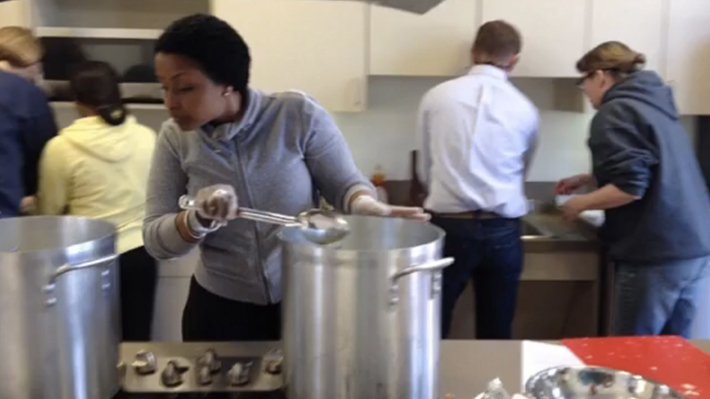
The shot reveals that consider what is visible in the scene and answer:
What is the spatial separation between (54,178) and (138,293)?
0.48 m

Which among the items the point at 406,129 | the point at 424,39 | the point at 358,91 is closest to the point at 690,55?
the point at 424,39

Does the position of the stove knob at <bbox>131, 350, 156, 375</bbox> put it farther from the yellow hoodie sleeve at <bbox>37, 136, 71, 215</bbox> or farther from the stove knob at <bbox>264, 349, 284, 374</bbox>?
the yellow hoodie sleeve at <bbox>37, 136, 71, 215</bbox>

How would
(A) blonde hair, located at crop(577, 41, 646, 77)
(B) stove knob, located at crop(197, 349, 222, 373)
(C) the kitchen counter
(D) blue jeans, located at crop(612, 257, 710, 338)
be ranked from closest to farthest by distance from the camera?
(B) stove knob, located at crop(197, 349, 222, 373) → (D) blue jeans, located at crop(612, 257, 710, 338) → (A) blonde hair, located at crop(577, 41, 646, 77) → (C) the kitchen counter

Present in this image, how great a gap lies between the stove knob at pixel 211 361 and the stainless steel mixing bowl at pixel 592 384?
0.45 m

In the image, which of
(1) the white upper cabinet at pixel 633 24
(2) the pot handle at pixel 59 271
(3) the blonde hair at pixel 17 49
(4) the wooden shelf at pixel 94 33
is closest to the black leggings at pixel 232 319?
(2) the pot handle at pixel 59 271

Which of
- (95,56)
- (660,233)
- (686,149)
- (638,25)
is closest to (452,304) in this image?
(660,233)

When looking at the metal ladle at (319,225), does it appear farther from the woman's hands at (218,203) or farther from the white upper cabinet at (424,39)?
the white upper cabinet at (424,39)

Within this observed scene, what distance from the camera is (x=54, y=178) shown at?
2225 millimetres

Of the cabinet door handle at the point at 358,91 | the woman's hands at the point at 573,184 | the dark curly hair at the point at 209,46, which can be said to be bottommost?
the woman's hands at the point at 573,184

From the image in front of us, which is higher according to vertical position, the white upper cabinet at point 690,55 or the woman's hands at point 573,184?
the white upper cabinet at point 690,55

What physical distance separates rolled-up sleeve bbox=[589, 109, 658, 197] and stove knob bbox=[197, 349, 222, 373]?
1.39 m

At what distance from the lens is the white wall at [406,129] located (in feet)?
9.93

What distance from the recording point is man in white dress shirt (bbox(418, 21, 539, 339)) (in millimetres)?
2293

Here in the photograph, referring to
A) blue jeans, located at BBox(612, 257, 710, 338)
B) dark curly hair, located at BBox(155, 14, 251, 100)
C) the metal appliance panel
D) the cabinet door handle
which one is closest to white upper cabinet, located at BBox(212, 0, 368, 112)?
the cabinet door handle
